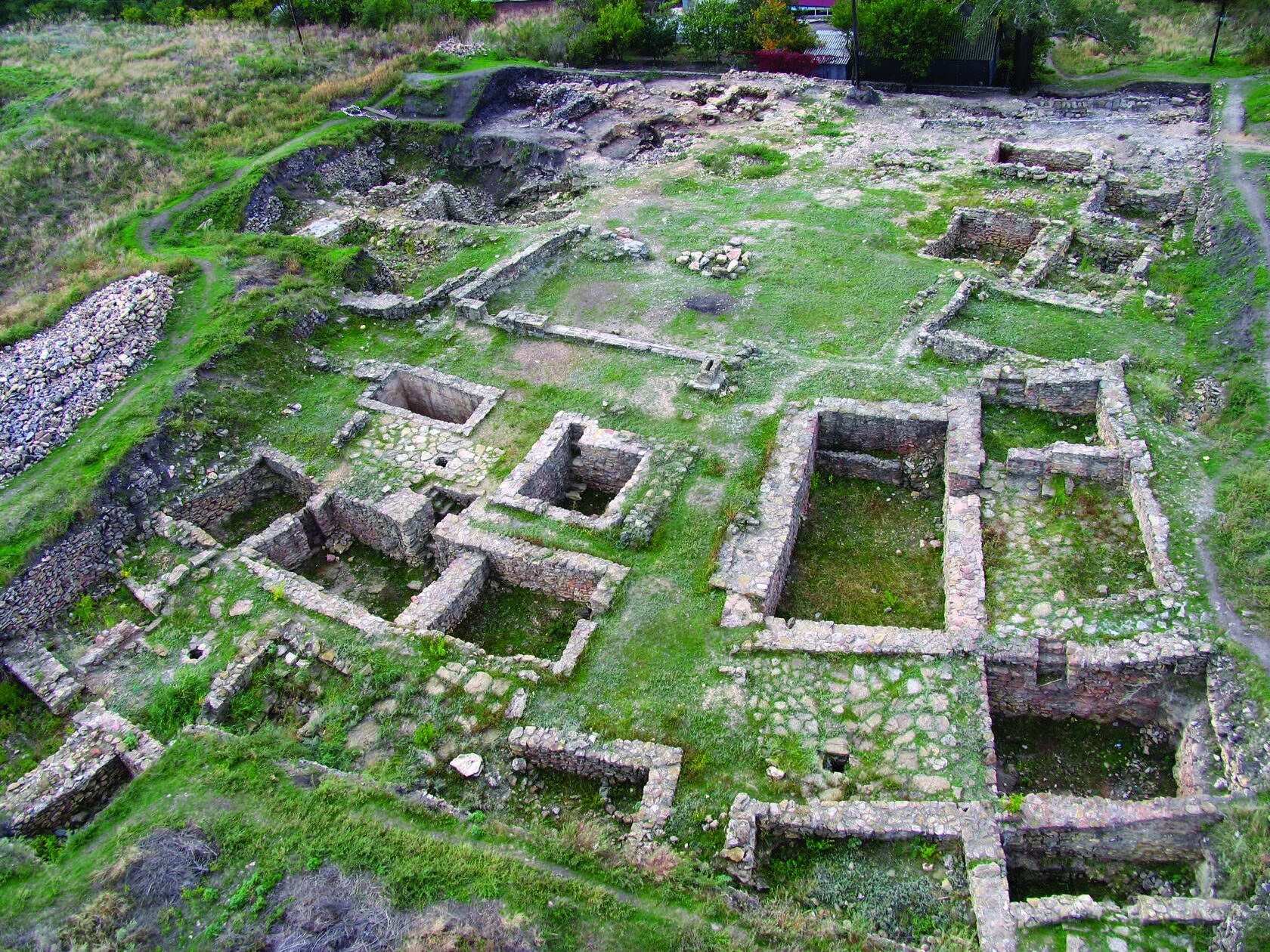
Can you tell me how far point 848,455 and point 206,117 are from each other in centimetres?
3032

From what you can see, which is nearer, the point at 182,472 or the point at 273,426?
the point at 182,472

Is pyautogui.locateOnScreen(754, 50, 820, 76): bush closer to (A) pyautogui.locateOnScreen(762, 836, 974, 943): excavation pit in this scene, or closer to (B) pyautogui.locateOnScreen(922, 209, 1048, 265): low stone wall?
(B) pyautogui.locateOnScreen(922, 209, 1048, 265): low stone wall

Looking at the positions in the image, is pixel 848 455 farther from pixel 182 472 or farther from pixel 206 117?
pixel 206 117

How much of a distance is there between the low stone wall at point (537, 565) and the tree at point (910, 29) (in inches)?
1189

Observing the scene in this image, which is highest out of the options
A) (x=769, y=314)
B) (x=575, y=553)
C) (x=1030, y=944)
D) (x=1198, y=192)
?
(x=1198, y=192)

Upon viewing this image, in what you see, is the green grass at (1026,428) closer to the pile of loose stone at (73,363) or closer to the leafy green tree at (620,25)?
the pile of loose stone at (73,363)

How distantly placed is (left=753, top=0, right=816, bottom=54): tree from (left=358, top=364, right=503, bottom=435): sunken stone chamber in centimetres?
2776

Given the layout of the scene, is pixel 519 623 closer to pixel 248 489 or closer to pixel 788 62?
pixel 248 489

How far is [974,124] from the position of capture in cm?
2778

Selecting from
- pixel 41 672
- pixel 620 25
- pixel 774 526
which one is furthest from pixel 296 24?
pixel 774 526

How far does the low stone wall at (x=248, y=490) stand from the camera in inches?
593

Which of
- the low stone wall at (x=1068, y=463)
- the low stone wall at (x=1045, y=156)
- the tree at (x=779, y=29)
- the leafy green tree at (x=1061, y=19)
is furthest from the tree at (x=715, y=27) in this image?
the low stone wall at (x=1068, y=463)

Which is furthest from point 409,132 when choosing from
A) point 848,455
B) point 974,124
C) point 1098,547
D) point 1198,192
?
point 1098,547

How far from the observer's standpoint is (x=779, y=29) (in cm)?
3609
